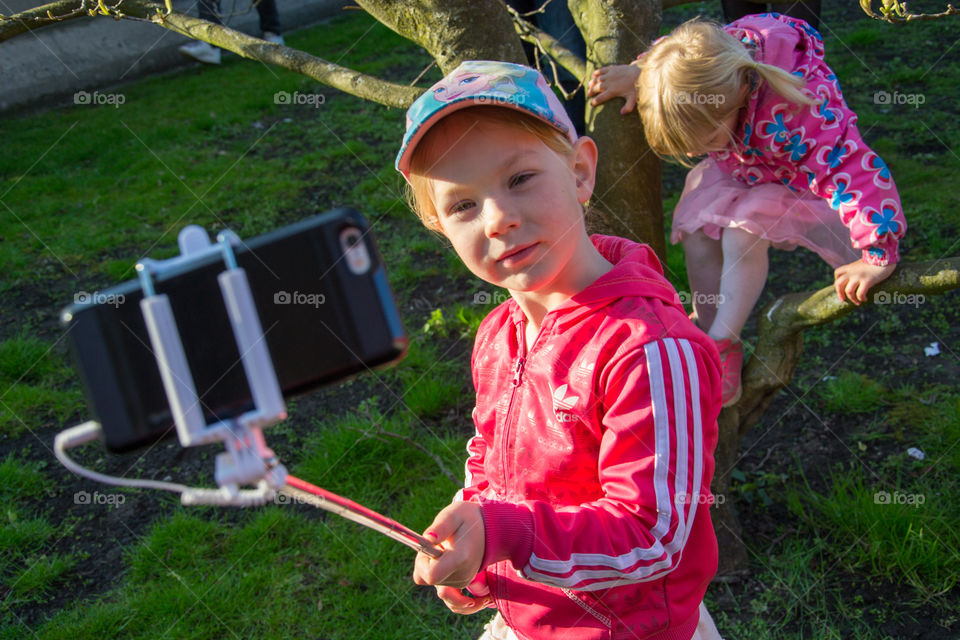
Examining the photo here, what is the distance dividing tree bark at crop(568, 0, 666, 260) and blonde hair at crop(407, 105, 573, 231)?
106 centimetres

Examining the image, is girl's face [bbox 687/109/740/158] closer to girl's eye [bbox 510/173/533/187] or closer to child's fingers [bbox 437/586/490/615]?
girl's eye [bbox 510/173/533/187]

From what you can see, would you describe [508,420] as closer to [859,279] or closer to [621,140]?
[859,279]

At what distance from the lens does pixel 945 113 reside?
5023 mm

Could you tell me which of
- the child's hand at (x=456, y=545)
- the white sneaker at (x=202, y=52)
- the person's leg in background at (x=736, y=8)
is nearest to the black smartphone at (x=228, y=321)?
the child's hand at (x=456, y=545)

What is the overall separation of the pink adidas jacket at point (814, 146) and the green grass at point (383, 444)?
0.94m

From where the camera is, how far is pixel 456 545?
47.6 inches

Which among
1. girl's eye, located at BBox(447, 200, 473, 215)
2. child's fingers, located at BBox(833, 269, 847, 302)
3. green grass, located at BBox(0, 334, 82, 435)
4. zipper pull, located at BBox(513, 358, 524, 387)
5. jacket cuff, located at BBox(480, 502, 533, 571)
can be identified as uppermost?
girl's eye, located at BBox(447, 200, 473, 215)

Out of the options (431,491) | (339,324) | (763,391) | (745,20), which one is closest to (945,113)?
(745,20)

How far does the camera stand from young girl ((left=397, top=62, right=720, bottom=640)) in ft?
3.99

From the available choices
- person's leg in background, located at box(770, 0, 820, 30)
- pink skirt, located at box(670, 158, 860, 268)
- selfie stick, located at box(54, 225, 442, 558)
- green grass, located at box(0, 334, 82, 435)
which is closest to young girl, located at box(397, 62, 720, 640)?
selfie stick, located at box(54, 225, 442, 558)

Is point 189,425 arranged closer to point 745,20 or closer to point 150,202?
point 745,20

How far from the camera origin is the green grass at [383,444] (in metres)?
2.54

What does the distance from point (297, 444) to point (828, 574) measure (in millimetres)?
2003

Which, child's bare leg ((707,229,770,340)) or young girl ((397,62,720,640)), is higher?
young girl ((397,62,720,640))
